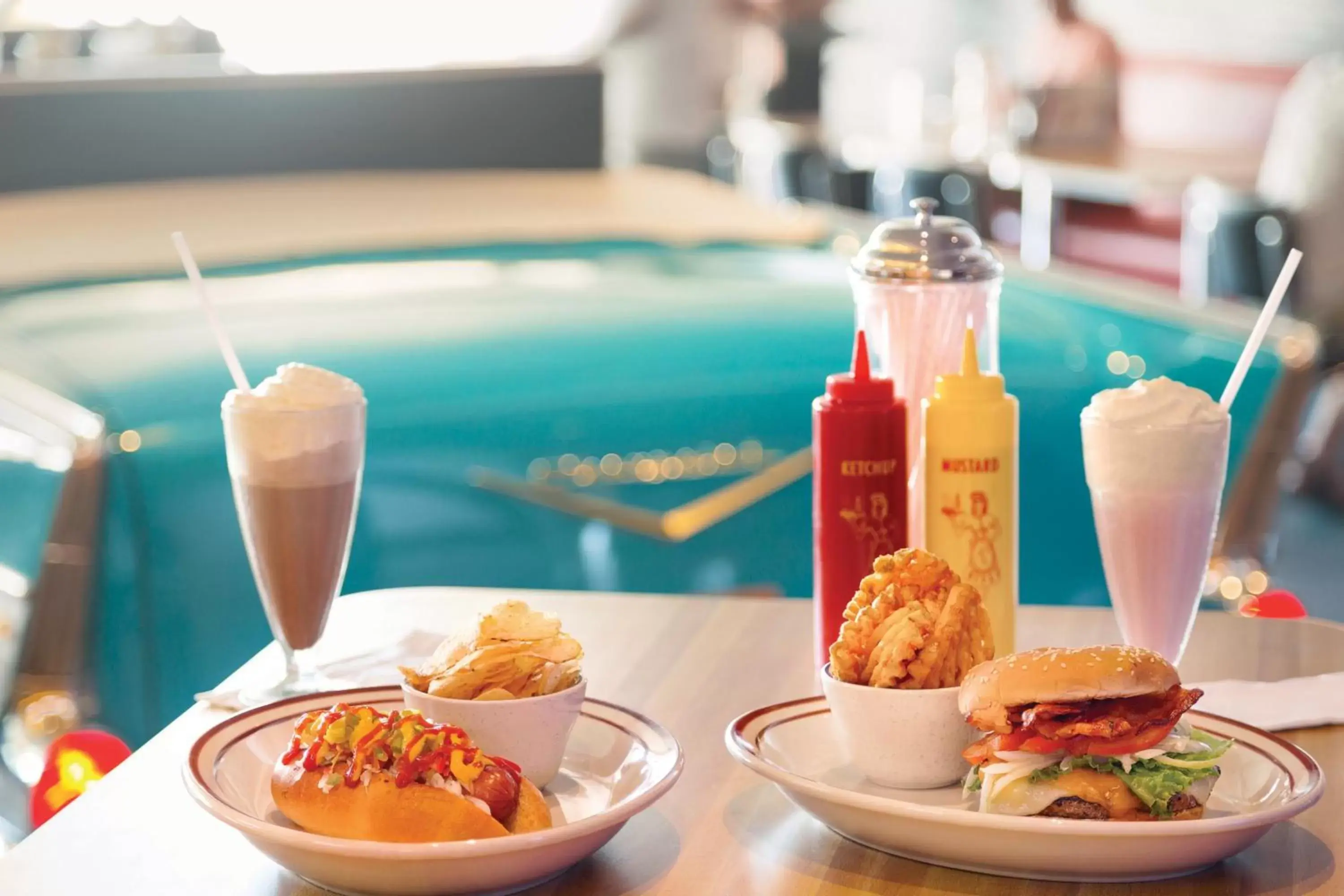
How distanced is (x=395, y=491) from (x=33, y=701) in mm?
455

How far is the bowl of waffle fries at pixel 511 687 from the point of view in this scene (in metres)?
0.88

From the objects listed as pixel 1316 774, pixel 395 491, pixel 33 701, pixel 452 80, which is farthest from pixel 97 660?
pixel 452 80

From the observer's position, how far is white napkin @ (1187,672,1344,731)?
3.38ft

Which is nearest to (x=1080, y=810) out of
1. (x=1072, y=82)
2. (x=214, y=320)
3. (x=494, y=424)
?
(x=214, y=320)

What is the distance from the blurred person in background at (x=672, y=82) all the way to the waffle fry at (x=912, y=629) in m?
5.22

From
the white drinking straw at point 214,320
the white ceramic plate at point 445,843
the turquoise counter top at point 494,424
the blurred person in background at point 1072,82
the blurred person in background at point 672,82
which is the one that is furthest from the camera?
the blurred person in background at point 672,82

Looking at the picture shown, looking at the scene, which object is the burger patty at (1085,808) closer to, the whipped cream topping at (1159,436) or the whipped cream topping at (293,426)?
the whipped cream topping at (1159,436)

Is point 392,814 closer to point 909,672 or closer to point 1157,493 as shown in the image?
point 909,672

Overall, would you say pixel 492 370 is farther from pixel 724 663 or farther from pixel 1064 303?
pixel 724 663

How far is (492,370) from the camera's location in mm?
2135

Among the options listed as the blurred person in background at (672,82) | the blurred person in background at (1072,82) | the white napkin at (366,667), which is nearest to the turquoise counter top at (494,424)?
the white napkin at (366,667)

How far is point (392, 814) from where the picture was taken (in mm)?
778

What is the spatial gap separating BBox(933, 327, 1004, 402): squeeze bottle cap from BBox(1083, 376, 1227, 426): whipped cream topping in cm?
7

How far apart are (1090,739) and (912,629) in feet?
0.37
